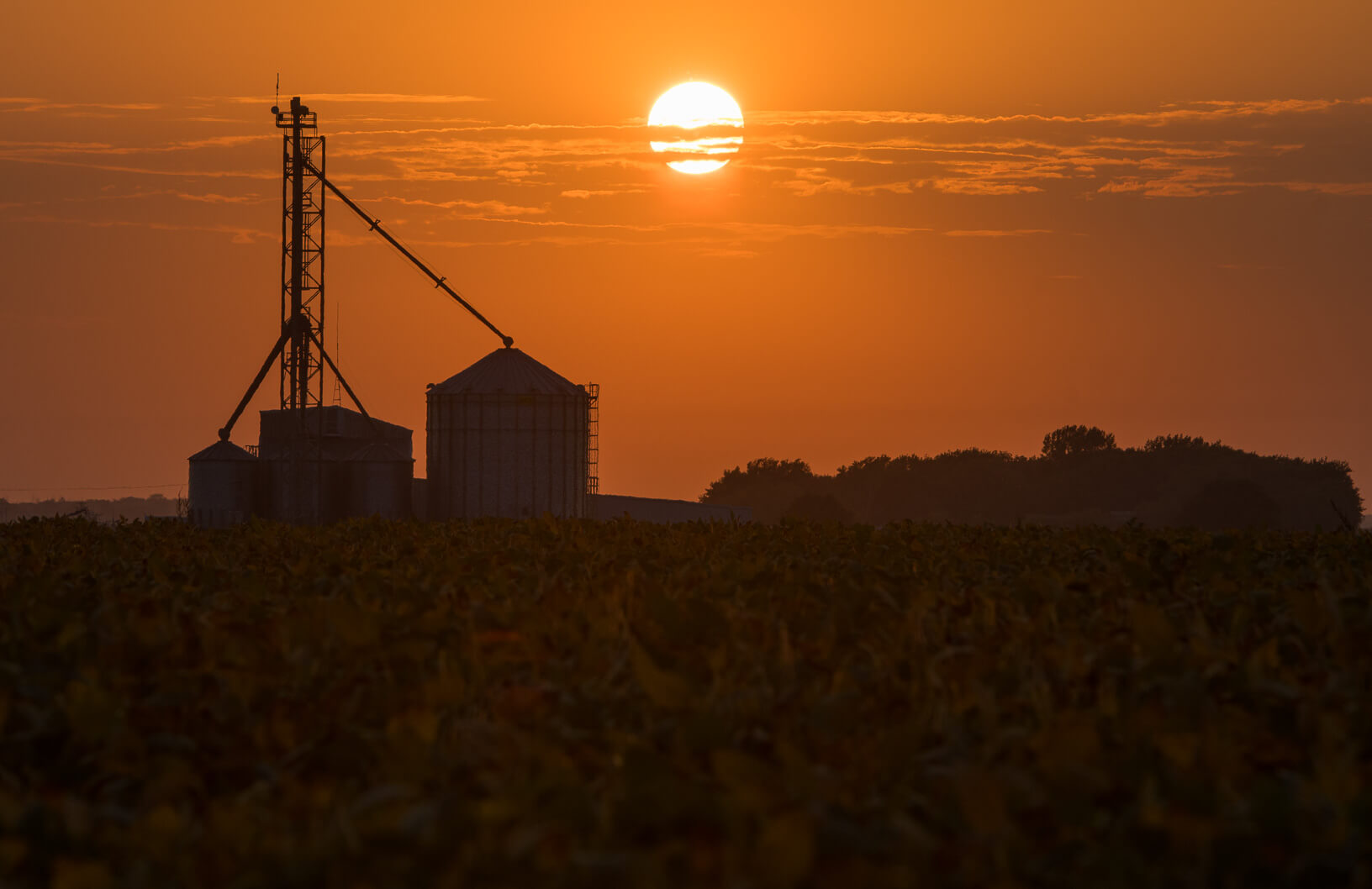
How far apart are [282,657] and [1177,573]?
4.52m

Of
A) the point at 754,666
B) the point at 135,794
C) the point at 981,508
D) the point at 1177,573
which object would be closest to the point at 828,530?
the point at 1177,573

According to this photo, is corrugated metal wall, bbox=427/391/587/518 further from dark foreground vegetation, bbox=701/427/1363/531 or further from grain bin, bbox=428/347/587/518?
dark foreground vegetation, bbox=701/427/1363/531

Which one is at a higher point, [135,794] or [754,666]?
[754,666]

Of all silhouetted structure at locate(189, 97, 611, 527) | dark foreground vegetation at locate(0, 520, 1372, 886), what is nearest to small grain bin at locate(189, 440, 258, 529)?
silhouetted structure at locate(189, 97, 611, 527)

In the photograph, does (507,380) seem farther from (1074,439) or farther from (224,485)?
(1074,439)

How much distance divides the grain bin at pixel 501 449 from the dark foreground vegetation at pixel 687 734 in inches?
1443

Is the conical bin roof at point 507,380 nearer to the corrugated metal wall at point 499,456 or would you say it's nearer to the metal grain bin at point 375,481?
the corrugated metal wall at point 499,456

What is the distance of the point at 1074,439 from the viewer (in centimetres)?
12075

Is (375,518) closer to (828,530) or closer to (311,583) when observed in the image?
(828,530)

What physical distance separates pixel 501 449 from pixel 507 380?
2.25 meters

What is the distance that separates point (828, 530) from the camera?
1140 cm

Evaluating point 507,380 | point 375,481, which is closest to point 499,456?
point 507,380

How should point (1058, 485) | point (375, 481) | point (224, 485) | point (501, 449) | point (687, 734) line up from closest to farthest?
point (687, 734), point (501, 449), point (375, 481), point (224, 485), point (1058, 485)

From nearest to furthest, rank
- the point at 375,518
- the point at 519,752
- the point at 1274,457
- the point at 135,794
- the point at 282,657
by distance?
1. the point at 519,752
2. the point at 135,794
3. the point at 282,657
4. the point at 375,518
5. the point at 1274,457
